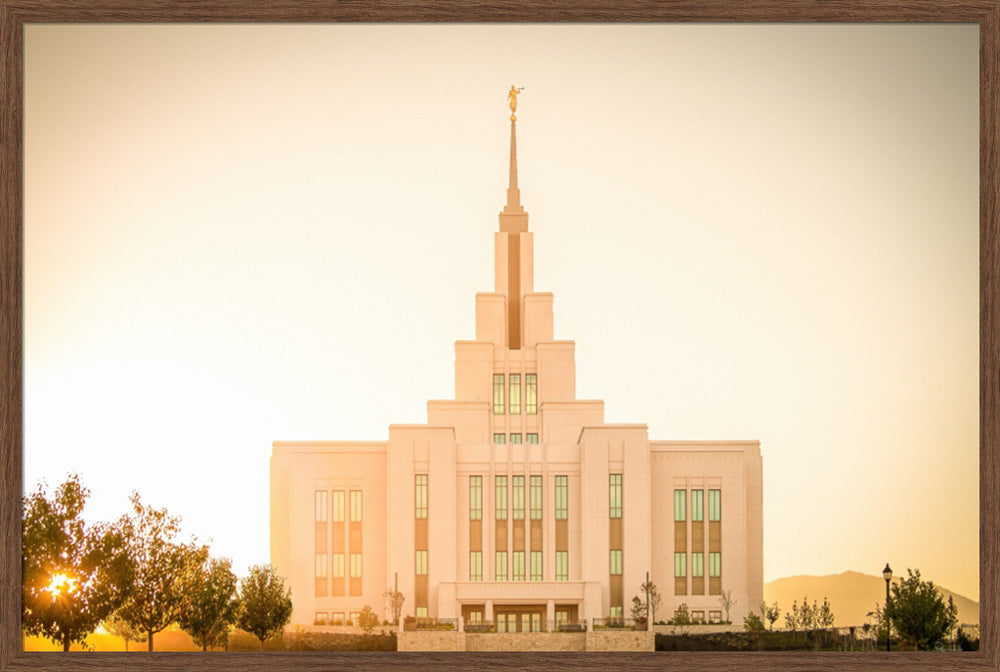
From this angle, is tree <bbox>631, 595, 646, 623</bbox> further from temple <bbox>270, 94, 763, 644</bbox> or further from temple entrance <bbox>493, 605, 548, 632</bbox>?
temple entrance <bbox>493, 605, 548, 632</bbox>

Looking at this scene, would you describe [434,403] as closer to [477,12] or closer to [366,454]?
[366,454]

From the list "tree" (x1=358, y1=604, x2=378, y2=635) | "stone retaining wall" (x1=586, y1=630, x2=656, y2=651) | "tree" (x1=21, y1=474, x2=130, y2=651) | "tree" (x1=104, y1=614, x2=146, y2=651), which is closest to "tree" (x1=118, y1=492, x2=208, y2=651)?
"tree" (x1=104, y1=614, x2=146, y2=651)

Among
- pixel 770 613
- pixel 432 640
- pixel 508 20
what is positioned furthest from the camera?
pixel 770 613

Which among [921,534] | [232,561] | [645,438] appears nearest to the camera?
[921,534]

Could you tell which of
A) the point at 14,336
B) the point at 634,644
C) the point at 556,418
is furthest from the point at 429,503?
the point at 14,336

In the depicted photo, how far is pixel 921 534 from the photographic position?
29531mm

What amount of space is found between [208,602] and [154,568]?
2.00 m

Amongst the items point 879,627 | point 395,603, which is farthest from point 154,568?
point 879,627

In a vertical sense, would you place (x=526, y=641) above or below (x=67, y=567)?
below

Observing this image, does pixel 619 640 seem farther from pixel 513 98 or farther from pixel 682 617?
pixel 513 98

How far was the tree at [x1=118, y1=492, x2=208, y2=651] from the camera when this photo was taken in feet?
94.2

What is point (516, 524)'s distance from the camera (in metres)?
41.2

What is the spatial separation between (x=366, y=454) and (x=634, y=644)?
33.2 ft

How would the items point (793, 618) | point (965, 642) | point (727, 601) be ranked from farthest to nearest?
1. point (727, 601)
2. point (793, 618)
3. point (965, 642)
